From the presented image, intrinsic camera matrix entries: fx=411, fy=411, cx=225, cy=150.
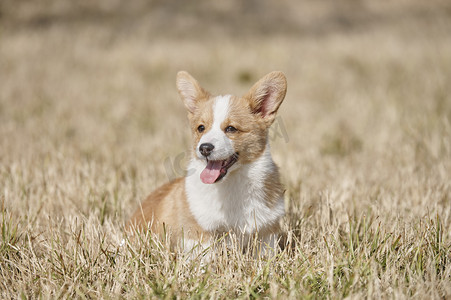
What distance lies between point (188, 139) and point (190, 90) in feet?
8.04

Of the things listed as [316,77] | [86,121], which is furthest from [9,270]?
[316,77]

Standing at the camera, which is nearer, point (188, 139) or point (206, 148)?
point (206, 148)

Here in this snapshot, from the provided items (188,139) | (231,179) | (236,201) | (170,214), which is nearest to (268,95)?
(231,179)

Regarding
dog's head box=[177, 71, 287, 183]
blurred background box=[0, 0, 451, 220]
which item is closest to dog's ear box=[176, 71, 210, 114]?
dog's head box=[177, 71, 287, 183]

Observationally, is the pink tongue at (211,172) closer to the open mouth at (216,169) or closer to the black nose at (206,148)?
the open mouth at (216,169)

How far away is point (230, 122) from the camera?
2.85 metres

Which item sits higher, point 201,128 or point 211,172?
point 201,128

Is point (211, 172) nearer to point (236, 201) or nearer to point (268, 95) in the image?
point (236, 201)

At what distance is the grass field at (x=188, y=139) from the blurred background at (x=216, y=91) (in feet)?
0.12

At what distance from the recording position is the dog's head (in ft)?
8.83

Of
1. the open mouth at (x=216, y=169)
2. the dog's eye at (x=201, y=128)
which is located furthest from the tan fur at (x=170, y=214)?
the dog's eye at (x=201, y=128)

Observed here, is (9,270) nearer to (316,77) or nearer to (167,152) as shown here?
(167,152)

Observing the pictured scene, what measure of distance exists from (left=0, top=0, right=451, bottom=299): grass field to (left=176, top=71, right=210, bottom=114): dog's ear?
712mm

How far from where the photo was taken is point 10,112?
21.9 feet
